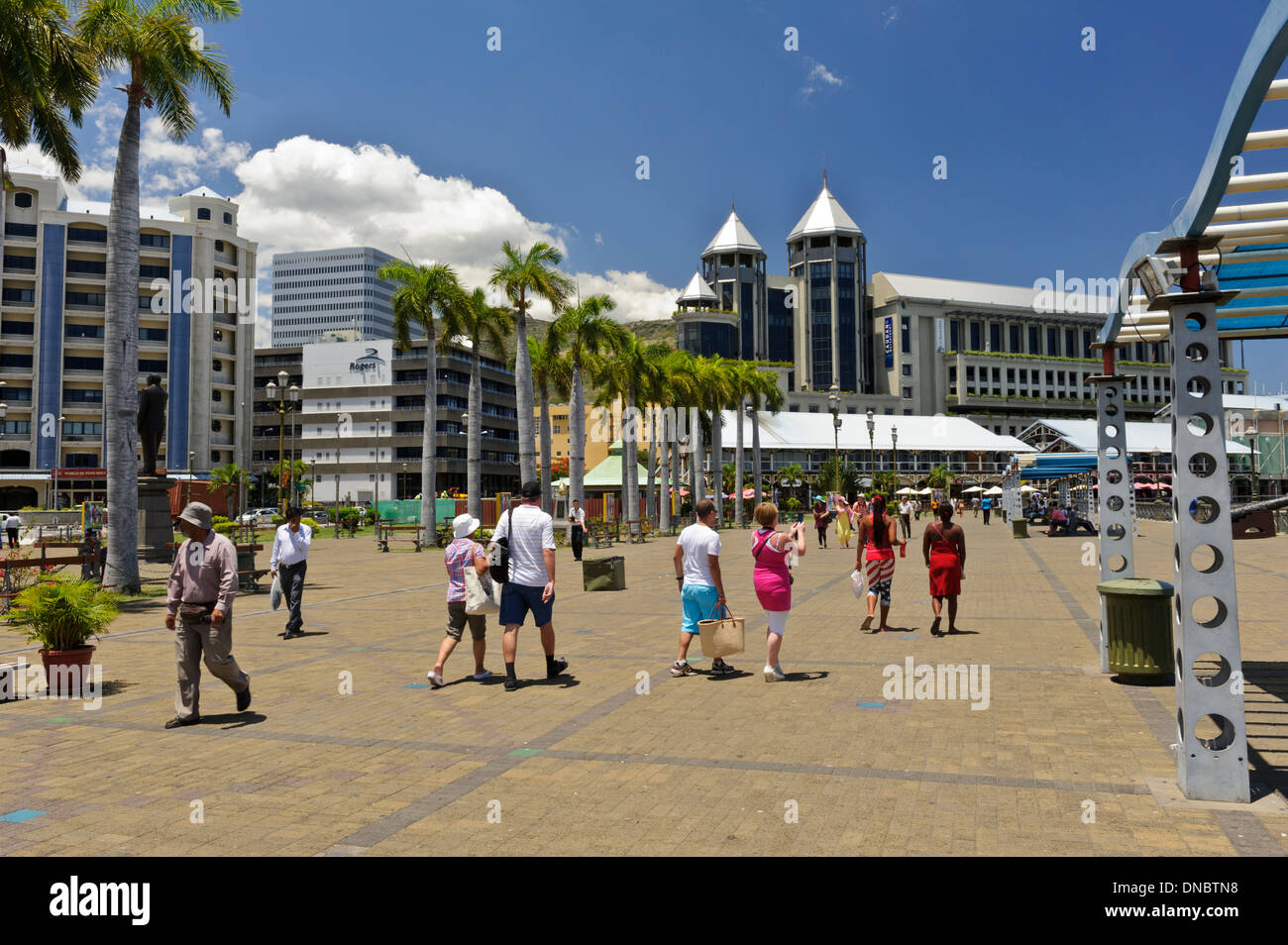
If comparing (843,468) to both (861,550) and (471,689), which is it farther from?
(471,689)

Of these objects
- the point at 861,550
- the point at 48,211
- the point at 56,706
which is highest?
the point at 48,211

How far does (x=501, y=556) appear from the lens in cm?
816

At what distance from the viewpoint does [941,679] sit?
27.8 ft

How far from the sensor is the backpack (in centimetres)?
815

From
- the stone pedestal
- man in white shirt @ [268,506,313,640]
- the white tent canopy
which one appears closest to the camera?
man in white shirt @ [268,506,313,640]

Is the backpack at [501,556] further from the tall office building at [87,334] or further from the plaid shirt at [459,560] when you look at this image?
the tall office building at [87,334]

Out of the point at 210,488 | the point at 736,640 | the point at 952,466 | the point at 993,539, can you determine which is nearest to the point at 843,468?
the point at 952,466

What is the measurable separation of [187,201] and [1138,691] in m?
92.2

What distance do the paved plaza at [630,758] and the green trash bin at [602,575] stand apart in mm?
6480

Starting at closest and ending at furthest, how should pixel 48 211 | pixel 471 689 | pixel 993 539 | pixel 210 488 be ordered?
pixel 471 689, pixel 993 539, pixel 210 488, pixel 48 211

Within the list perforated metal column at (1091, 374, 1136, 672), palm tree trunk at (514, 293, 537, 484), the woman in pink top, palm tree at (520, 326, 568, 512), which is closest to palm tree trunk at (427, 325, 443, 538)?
palm tree trunk at (514, 293, 537, 484)

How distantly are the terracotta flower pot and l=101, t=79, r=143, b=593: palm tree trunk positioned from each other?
380 inches

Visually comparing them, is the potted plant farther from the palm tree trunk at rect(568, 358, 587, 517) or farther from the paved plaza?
the palm tree trunk at rect(568, 358, 587, 517)

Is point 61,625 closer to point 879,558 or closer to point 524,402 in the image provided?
point 879,558
